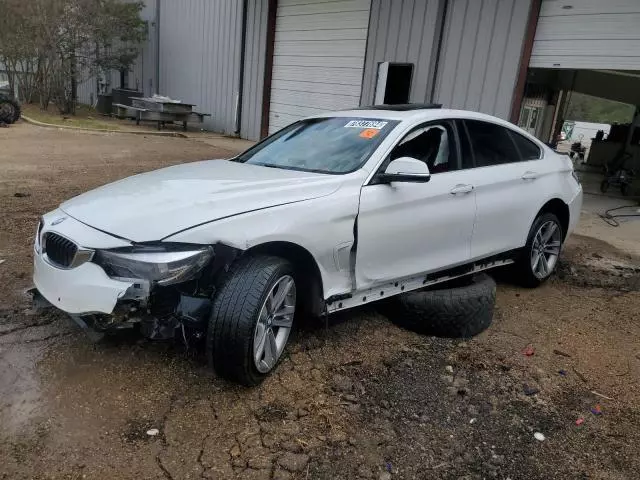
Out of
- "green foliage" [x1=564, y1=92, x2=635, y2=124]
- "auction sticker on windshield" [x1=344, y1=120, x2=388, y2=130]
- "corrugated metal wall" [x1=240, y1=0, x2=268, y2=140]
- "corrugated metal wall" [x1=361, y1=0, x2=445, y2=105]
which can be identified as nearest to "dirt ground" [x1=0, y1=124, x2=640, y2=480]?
"auction sticker on windshield" [x1=344, y1=120, x2=388, y2=130]

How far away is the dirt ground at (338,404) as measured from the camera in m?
2.43

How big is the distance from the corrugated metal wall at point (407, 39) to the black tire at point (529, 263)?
19.7 ft

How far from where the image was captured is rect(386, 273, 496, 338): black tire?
12.1 ft

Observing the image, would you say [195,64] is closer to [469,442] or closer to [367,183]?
[367,183]

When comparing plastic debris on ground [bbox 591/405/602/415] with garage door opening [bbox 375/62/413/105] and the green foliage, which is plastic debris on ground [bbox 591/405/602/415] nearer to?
garage door opening [bbox 375/62/413/105]

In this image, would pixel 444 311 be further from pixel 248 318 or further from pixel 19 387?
pixel 19 387

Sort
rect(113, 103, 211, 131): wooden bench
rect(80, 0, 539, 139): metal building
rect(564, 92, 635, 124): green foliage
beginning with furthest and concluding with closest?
1. rect(564, 92, 635, 124): green foliage
2. rect(113, 103, 211, 131): wooden bench
3. rect(80, 0, 539, 139): metal building

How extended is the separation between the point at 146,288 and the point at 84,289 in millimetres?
346

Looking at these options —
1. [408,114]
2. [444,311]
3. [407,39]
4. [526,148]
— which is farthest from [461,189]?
[407,39]

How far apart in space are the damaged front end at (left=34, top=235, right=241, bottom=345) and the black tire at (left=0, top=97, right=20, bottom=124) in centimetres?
1445

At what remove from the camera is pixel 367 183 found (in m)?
3.37

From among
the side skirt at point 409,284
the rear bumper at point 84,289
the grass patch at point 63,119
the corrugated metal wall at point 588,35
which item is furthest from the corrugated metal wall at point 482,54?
the grass patch at point 63,119

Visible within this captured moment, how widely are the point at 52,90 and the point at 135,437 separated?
19660mm

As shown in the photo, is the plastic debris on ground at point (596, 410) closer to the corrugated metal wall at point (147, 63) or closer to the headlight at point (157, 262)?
the headlight at point (157, 262)
